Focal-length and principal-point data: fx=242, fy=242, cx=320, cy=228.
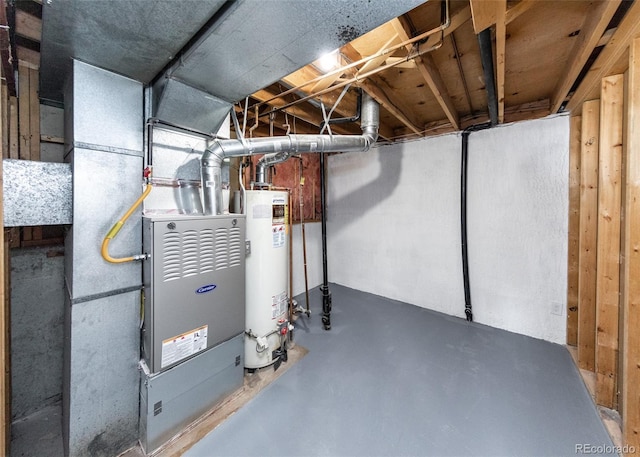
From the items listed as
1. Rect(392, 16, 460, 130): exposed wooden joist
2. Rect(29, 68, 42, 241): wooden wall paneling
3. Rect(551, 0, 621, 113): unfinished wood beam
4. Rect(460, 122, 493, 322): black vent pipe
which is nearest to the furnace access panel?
Rect(29, 68, 42, 241): wooden wall paneling

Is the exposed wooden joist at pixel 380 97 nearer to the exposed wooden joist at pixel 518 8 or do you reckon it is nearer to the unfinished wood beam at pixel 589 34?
the exposed wooden joist at pixel 518 8

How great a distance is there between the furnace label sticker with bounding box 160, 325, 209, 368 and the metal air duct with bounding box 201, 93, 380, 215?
2.43ft

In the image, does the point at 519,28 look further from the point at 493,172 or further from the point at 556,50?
the point at 493,172

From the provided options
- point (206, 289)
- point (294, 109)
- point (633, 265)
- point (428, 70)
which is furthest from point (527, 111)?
point (206, 289)

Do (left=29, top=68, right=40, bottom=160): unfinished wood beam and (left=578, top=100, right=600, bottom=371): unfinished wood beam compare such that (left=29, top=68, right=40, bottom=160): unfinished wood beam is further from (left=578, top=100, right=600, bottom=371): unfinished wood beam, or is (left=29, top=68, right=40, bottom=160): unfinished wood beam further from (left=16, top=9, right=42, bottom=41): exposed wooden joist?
(left=578, top=100, right=600, bottom=371): unfinished wood beam

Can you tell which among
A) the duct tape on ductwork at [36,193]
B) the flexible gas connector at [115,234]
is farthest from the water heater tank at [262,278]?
the duct tape on ductwork at [36,193]

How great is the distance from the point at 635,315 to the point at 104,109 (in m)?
2.95

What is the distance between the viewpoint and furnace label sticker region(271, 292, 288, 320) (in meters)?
2.00

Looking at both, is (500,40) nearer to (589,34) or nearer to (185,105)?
(589,34)

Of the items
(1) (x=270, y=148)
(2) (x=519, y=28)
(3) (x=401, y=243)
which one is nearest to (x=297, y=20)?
(1) (x=270, y=148)

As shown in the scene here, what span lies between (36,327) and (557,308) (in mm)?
4099

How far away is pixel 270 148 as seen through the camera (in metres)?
1.80

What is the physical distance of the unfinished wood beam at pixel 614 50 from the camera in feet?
3.74

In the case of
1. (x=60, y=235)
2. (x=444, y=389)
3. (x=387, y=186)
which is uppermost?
(x=387, y=186)
